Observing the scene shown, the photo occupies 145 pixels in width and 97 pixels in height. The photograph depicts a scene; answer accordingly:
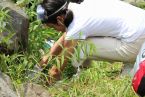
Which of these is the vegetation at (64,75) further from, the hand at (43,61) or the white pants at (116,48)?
the white pants at (116,48)

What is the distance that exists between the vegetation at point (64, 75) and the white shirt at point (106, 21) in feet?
1.16

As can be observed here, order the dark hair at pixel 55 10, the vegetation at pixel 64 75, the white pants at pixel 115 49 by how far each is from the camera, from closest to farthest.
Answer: the vegetation at pixel 64 75 → the dark hair at pixel 55 10 → the white pants at pixel 115 49

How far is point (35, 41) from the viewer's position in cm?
446

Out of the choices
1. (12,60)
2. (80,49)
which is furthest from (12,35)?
(80,49)

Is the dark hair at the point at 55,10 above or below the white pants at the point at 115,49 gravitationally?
above

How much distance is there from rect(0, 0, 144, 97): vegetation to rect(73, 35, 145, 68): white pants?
0.50 ft

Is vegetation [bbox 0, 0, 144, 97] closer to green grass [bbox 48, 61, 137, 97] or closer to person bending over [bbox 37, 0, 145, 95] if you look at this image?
green grass [bbox 48, 61, 137, 97]

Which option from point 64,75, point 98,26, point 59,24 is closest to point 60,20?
point 59,24

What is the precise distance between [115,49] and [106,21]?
366mm

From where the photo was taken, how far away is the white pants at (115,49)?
428cm

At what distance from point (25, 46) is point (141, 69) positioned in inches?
52.5

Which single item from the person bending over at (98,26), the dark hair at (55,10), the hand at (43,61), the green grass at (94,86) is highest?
the dark hair at (55,10)

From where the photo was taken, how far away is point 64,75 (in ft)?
14.6

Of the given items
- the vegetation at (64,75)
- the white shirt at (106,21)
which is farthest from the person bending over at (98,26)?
the vegetation at (64,75)
